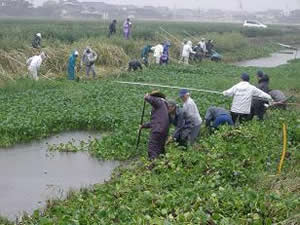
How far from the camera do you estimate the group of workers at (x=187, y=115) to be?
32.4 ft

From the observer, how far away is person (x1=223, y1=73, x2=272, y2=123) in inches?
460

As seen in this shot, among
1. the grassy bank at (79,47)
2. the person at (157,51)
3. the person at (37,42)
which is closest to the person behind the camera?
the grassy bank at (79,47)

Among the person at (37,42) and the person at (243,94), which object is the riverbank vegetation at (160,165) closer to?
the person at (243,94)

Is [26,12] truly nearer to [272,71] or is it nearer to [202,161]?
[272,71]

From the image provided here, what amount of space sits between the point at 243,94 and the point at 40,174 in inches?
193

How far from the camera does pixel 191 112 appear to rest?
10.5m

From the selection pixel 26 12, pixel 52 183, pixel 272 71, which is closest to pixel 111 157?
pixel 52 183

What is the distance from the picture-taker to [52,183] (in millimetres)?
9961

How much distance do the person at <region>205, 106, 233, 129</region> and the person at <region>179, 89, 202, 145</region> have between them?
104 cm

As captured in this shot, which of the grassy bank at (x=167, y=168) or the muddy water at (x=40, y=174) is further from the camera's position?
the muddy water at (x=40, y=174)

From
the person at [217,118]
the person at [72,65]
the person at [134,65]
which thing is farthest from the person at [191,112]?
the person at [134,65]

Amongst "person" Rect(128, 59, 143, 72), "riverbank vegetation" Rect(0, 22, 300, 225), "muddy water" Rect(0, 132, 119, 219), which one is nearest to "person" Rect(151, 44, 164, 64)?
"person" Rect(128, 59, 143, 72)

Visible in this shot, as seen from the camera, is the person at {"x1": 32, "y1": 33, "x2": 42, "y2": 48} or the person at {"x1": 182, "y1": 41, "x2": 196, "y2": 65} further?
the person at {"x1": 182, "y1": 41, "x2": 196, "y2": 65}

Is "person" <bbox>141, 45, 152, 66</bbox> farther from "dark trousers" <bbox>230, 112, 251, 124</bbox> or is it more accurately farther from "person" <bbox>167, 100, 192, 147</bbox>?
"person" <bbox>167, 100, 192, 147</bbox>
